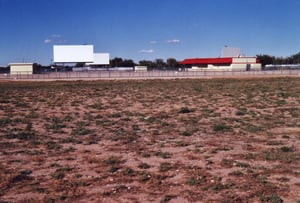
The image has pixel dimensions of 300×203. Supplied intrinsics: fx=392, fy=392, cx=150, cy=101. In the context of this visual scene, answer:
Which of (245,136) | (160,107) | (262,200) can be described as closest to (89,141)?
(245,136)

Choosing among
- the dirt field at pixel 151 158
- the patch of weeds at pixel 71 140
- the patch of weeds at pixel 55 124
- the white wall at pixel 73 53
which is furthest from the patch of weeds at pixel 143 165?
the white wall at pixel 73 53

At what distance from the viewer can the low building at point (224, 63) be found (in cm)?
10630

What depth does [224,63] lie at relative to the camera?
375ft

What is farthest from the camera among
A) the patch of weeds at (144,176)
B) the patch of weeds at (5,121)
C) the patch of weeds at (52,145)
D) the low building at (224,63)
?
the low building at (224,63)

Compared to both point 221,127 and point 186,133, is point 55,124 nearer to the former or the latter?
point 186,133

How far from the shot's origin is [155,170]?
7.96 meters

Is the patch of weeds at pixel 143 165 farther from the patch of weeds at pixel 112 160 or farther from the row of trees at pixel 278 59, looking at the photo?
the row of trees at pixel 278 59

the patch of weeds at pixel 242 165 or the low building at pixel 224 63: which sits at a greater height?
the low building at pixel 224 63

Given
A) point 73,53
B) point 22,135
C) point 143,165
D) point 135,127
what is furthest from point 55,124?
point 73,53

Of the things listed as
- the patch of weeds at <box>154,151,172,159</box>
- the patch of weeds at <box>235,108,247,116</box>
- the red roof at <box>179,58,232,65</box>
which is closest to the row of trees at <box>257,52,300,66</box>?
the red roof at <box>179,58,232,65</box>

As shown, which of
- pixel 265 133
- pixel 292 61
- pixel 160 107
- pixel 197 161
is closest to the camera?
pixel 197 161

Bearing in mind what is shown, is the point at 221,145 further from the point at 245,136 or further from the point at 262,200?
the point at 262,200

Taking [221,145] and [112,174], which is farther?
[221,145]

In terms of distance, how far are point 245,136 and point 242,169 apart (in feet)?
12.6
